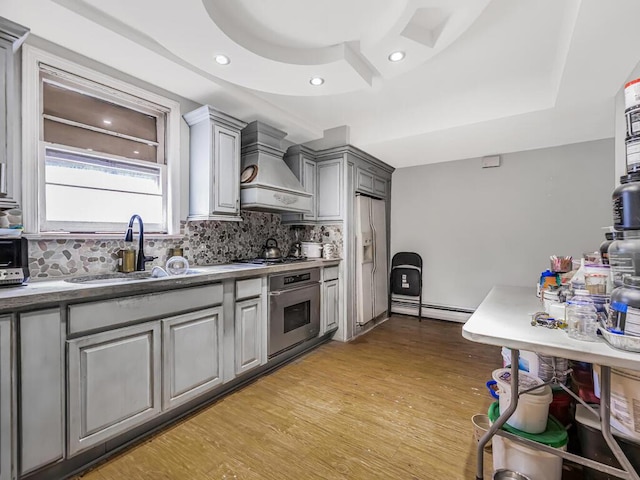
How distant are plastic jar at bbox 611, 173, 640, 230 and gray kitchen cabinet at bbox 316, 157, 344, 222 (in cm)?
263

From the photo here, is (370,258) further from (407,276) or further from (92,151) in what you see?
(92,151)

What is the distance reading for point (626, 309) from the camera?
108 centimetres

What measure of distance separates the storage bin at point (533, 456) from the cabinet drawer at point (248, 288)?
1.84m

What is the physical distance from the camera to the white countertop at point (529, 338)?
40.8 inches

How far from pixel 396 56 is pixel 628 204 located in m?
1.52

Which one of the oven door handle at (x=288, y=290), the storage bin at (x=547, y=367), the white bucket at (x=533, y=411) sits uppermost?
the oven door handle at (x=288, y=290)

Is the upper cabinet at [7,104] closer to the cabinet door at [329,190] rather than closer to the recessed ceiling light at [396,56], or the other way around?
the recessed ceiling light at [396,56]

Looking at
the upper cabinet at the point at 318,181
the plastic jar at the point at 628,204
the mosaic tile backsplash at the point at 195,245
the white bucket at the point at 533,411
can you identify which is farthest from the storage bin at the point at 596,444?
the upper cabinet at the point at 318,181

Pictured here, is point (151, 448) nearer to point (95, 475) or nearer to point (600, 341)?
point (95, 475)

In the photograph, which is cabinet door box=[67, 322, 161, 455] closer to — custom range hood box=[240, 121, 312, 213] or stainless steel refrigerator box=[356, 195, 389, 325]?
custom range hood box=[240, 121, 312, 213]

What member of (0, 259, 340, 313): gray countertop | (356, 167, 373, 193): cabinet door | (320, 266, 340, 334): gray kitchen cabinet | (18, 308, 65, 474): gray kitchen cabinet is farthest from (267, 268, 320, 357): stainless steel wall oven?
(18, 308, 65, 474): gray kitchen cabinet

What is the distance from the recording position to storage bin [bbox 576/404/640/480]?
4.00 ft

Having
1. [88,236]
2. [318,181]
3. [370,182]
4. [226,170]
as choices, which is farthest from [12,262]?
[370,182]

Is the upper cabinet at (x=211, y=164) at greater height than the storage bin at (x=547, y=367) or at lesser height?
greater
